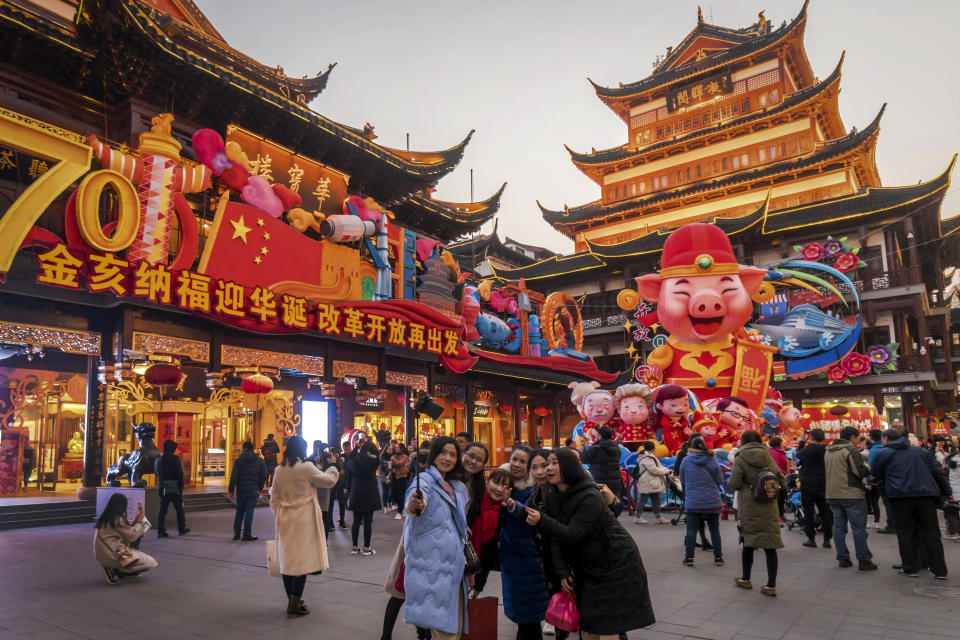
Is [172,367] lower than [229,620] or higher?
higher

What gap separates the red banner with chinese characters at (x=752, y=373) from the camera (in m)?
14.8

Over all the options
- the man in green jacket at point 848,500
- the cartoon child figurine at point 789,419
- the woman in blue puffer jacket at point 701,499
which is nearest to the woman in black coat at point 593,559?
the woman in blue puffer jacket at point 701,499

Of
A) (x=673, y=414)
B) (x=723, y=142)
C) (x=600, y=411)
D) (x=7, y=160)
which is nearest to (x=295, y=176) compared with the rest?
(x=7, y=160)

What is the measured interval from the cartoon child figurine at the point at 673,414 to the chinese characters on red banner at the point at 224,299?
6.08m

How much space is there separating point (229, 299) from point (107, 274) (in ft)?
7.34

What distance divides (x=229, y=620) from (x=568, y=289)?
1234 inches

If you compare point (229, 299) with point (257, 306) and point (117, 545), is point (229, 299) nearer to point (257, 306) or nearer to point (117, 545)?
point (257, 306)

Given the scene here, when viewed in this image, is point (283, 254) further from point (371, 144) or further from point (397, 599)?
point (397, 599)

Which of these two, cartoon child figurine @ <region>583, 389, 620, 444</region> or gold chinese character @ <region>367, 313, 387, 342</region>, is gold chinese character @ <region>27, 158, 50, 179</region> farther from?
cartoon child figurine @ <region>583, 389, 620, 444</region>

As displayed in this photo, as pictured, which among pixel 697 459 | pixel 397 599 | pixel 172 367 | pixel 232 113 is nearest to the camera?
pixel 397 599

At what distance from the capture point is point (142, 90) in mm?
12852

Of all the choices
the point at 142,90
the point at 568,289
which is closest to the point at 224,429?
the point at 142,90

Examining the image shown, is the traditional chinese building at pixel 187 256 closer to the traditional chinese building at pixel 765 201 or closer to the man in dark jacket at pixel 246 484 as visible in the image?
the man in dark jacket at pixel 246 484

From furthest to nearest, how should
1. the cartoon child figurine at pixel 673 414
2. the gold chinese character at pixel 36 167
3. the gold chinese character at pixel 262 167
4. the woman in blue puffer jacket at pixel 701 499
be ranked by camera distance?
the gold chinese character at pixel 262 167
the cartoon child figurine at pixel 673 414
the gold chinese character at pixel 36 167
the woman in blue puffer jacket at pixel 701 499
